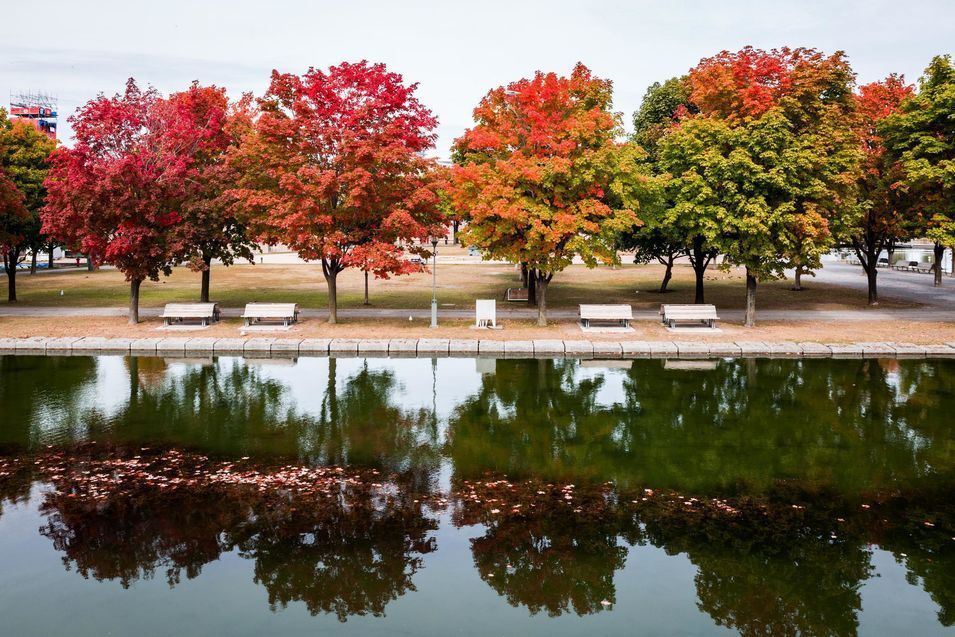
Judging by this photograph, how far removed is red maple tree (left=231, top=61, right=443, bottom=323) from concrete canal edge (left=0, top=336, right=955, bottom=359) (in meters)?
3.70

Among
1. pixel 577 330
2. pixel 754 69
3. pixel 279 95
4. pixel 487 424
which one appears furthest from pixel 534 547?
pixel 754 69

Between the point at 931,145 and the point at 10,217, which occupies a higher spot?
the point at 931,145

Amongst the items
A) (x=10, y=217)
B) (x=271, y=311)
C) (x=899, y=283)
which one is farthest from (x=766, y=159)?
(x=10, y=217)

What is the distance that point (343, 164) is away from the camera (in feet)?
95.7

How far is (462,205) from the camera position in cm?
3097

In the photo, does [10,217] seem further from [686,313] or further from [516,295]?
[686,313]

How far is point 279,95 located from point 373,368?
12.4 metres

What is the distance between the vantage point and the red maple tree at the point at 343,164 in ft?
93.4

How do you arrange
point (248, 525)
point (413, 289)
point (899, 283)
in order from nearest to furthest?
point (248, 525) < point (413, 289) < point (899, 283)

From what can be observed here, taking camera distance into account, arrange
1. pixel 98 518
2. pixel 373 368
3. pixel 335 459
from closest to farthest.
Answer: pixel 98 518, pixel 335 459, pixel 373 368

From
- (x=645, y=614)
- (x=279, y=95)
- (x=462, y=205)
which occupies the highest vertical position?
(x=279, y=95)

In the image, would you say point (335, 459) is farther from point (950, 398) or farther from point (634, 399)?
point (950, 398)

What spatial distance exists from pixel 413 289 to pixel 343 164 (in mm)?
17121

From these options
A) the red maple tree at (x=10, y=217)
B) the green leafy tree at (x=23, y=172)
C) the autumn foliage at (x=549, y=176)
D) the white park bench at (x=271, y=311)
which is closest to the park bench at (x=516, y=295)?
the autumn foliage at (x=549, y=176)
